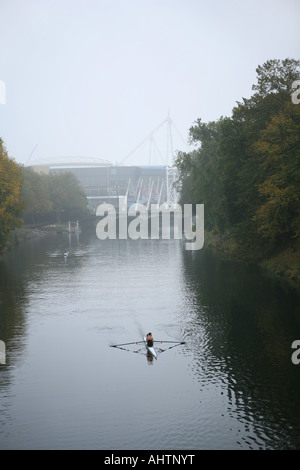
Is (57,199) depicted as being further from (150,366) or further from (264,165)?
(150,366)

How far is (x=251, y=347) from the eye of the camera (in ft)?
98.1

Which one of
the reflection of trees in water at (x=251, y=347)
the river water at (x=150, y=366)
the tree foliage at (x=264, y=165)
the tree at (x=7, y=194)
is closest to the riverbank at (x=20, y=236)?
the tree at (x=7, y=194)

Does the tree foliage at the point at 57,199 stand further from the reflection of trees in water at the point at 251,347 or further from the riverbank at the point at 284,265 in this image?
the reflection of trees in water at the point at 251,347

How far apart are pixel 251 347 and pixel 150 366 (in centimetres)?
615

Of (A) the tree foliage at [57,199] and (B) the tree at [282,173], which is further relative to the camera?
(A) the tree foliage at [57,199]

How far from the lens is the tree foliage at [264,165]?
46781 mm

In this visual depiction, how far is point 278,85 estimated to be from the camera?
55.6 meters

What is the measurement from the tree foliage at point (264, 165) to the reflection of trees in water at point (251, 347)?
5.64 metres

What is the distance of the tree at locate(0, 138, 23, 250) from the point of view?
2817 inches

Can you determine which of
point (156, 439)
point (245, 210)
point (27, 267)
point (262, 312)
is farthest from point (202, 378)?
point (27, 267)

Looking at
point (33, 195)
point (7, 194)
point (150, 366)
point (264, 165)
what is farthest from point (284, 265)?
point (33, 195)

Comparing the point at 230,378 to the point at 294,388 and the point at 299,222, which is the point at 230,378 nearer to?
the point at 294,388

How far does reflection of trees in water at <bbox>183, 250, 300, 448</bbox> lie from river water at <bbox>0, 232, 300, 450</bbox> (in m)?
0.07

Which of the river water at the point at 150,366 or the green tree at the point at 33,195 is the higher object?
the green tree at the point at 33,195
